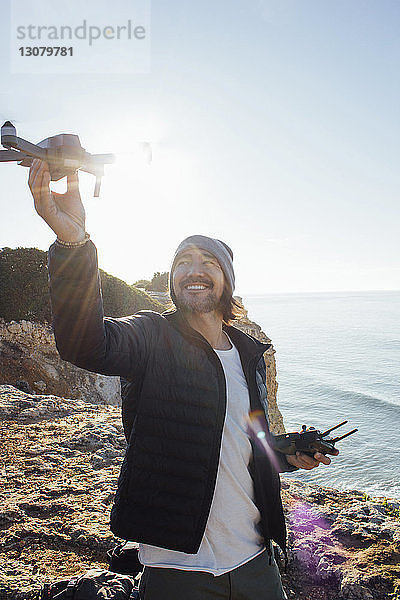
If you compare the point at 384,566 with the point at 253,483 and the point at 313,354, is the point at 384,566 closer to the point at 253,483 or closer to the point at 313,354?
the point at 253,483

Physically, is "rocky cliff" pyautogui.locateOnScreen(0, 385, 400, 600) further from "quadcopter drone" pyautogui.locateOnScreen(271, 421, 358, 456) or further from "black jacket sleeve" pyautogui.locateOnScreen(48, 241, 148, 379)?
"black jacket sleeve" pyautogui.locateOnScreen(48, 241, 148, 379)

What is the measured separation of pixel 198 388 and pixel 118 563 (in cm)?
207

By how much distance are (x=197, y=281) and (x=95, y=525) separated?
3.34 m

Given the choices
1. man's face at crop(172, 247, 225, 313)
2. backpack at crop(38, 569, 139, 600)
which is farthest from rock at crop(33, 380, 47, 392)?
man's face at crop(172, 247, 225, 313)

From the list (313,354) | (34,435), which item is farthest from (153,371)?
(313,354)

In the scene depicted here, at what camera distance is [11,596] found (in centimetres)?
338

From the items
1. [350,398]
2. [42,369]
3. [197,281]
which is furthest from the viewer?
[350,398]

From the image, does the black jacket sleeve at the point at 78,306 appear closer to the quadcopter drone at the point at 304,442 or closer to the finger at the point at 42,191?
the finger at the point at 42,191

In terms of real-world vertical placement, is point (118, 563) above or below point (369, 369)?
above

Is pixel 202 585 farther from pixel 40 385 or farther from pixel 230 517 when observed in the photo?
pixel 40 385

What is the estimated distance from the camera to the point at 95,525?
15.3 ft

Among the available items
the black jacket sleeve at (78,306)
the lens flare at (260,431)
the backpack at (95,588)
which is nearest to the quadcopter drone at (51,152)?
the black jacket sleeve at (78,306)

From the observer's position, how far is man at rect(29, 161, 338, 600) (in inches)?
80.0

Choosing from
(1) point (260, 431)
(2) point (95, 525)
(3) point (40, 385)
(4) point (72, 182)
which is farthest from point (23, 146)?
(3) point (40, 385)
